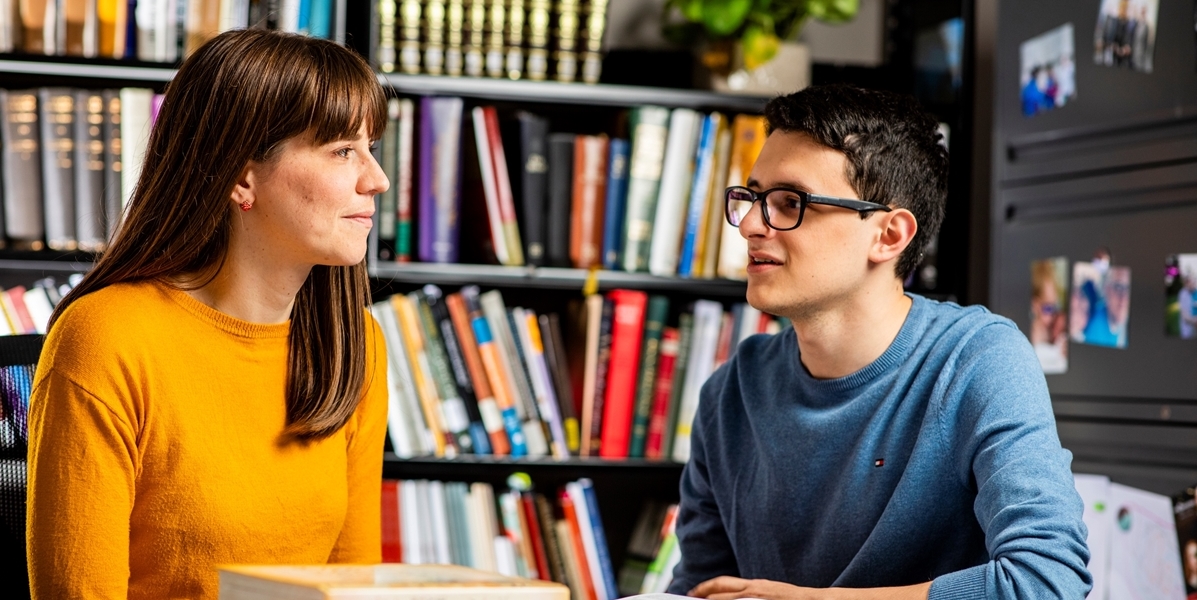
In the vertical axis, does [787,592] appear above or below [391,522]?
above

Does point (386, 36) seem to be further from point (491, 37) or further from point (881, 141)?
point (881, 141)

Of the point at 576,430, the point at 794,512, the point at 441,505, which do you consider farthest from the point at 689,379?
the point at 794,512

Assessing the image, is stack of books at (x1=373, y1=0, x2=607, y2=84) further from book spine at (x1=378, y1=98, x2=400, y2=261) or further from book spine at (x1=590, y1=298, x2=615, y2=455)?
book spine at (x1=590, y1=298, x2=615, y2=455)

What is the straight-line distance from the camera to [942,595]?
3.53ft

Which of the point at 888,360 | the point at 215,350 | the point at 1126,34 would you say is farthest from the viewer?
the point at 1126,34

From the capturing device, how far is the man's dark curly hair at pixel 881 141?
1351 mm

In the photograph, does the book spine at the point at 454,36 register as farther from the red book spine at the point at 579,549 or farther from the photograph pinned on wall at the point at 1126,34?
the photograph pinned on wall at the point at 1126,34

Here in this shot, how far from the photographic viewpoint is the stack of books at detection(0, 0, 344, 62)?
1.94 metres

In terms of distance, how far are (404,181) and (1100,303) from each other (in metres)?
1.27

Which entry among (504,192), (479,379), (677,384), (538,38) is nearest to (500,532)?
(479,379)

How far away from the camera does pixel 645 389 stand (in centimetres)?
212

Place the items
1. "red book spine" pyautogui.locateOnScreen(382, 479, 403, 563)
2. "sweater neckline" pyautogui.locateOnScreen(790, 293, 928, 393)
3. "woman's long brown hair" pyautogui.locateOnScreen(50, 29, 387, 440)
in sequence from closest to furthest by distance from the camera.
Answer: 1. "woman's long brown hair" pyautogui.locateOnScreen(50, 29, 387, 440)
2. "sweater neckline" pyautogui.locateOnScreen(790, 293, 928, 393)
3. "red book spine" pyautogui.locateOnScreen(382, 479, 403, 563)

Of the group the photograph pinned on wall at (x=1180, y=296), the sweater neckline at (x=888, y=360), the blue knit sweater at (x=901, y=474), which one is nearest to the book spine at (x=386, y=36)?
the blue knit sweater at (x=901, y=474)

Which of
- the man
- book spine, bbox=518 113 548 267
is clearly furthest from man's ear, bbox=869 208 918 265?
book spine, bbox=518 113 548 267
